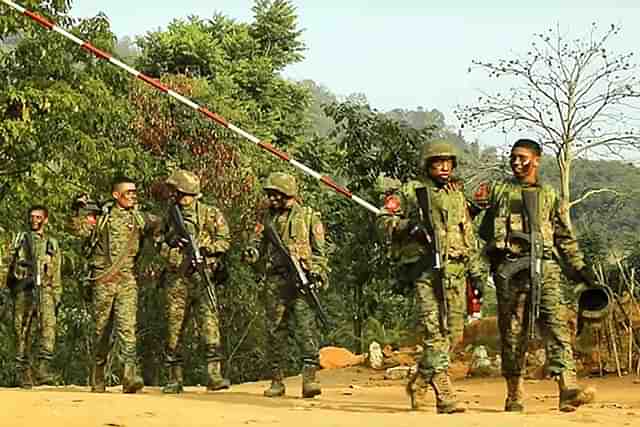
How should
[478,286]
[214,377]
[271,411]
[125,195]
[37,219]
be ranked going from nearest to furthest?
[271,411], [478,286], [125,195], [214,377], [37,219]

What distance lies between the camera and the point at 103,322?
35.3 feet

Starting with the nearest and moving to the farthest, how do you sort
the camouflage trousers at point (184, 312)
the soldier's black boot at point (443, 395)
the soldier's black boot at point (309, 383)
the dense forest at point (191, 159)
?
the soldier's black boot at point (443, 395) < the soldier's black boot at point (309, 383) < the camouflage trousers at point (184, 312) < the dense forest at point (191, 159)

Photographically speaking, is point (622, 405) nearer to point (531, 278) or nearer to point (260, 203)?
point (531, 278)

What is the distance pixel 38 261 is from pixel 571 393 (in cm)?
580

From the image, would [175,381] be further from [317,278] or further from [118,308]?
[317,278]

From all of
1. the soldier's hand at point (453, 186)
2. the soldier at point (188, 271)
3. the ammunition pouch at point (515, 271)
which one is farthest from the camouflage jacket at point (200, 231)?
the ammunition pouch at point (515, 271)

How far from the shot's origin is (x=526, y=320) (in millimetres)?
8750

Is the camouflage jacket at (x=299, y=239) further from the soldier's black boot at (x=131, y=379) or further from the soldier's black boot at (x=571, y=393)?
the soldier's black boot at (x=571, y=393)

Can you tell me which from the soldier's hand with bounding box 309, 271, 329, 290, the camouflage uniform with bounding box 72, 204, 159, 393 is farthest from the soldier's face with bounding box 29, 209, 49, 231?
the soldier's hand with bounding box 309, 271, 329, 290

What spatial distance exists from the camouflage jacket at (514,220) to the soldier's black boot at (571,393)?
82 centimetres

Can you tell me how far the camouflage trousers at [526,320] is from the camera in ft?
28.4

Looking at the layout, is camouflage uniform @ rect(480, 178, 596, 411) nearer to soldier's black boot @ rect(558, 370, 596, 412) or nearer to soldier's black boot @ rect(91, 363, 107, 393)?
soldier's black boot @ rect(558, 370, 596, 412)

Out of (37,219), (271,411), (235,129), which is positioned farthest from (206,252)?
(271,411)

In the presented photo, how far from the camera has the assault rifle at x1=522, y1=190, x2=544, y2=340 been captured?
8.57 metres
